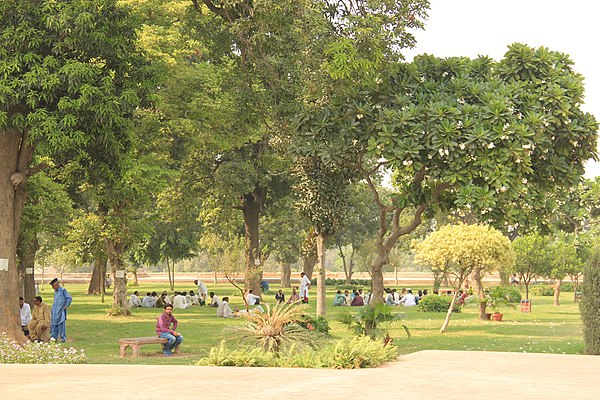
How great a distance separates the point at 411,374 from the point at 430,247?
56.1 feet

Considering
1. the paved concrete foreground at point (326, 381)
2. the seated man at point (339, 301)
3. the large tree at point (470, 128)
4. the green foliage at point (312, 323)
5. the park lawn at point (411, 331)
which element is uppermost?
the large tree at point (470, 128)

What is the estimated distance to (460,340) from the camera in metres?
24.6

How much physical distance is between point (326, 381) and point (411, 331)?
17.1 meters

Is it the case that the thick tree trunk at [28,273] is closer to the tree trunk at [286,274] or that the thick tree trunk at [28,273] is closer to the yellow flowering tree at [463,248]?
the yellow flowering tree at [463,248]

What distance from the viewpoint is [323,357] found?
14.2m

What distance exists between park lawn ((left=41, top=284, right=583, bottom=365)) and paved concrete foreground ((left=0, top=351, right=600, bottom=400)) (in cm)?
440

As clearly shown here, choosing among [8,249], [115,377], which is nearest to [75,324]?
[8,249]

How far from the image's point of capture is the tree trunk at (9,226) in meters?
21.6

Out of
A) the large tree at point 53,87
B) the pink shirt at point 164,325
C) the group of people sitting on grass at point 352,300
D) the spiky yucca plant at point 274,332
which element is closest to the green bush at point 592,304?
the spiky yucca plant at point 274,332

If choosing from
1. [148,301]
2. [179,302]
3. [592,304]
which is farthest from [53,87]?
[148,301]

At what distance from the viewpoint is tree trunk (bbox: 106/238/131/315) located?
36250 millimetres

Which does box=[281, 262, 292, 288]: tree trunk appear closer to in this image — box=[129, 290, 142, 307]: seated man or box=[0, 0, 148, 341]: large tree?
box=[129, 290, 142, 307]: seated man

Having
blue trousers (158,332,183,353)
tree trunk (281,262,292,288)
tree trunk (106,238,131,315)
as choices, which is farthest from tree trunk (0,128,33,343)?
tree trunk (281,262,292,288)

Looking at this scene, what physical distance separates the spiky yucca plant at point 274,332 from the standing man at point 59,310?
7852 mm
